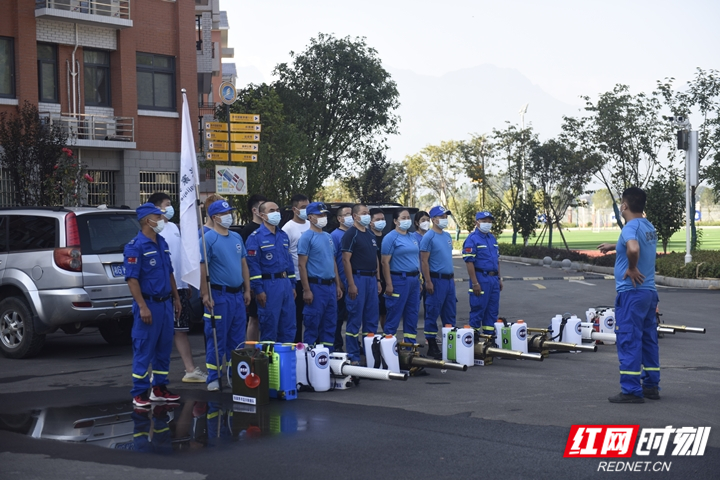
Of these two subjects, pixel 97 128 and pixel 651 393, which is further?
pixel 97 128

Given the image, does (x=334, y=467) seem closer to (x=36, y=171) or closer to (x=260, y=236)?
(x=260, y=236)

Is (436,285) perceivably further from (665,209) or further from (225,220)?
(665,209)

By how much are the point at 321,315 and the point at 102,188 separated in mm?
20716

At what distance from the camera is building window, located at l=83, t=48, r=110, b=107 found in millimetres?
28625

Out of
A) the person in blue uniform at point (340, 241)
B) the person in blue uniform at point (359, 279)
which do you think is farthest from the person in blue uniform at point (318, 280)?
the person in blue uniform at point (340, 241)

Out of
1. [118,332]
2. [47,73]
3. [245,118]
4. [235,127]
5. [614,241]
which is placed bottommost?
[614,241]

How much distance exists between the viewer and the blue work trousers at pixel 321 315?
10.8 metres

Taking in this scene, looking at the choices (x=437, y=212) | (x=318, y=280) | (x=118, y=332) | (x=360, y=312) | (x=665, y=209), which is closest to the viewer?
(x=318, y=280)

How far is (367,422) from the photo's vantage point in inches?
305

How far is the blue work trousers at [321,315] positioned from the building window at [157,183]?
20.1m

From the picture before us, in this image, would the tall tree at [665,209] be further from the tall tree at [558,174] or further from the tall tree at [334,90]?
the tall tree at [334,90]

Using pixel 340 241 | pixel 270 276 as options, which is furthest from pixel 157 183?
pixel 270 276

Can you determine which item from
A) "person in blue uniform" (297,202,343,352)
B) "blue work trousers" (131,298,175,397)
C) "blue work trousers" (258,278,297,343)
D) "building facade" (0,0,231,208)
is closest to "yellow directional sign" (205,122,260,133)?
"building facade" (0,0,231,208)

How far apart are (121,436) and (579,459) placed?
372 centimetres
